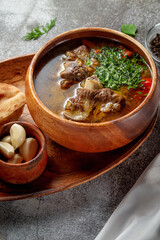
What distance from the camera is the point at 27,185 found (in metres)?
1.51

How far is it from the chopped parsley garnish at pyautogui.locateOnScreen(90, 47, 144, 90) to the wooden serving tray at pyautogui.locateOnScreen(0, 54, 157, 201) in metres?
0.25

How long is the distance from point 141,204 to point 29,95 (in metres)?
0.72

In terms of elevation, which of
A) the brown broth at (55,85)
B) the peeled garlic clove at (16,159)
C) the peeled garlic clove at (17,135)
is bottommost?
the peeled garlic clove at (16,159)

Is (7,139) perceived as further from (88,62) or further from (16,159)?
(88,62)

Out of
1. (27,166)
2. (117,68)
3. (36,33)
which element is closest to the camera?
(27,166)

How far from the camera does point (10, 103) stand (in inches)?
63.7

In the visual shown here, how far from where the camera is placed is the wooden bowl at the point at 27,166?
1410 mm

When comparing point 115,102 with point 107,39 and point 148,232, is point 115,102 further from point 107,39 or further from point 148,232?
point 148,232

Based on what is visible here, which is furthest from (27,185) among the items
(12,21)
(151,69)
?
(12,21)

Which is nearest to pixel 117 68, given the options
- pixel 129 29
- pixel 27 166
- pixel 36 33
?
pixel 27 166

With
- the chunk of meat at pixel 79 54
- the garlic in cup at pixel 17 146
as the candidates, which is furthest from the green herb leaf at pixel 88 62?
the garlic in cup at pixel 17 146

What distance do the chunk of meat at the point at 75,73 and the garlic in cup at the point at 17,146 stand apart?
351mm

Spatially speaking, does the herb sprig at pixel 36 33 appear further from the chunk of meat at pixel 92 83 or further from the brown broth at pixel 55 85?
the chunk of meat at pixel 92 83

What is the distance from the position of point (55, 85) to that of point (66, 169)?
1.35 feet
